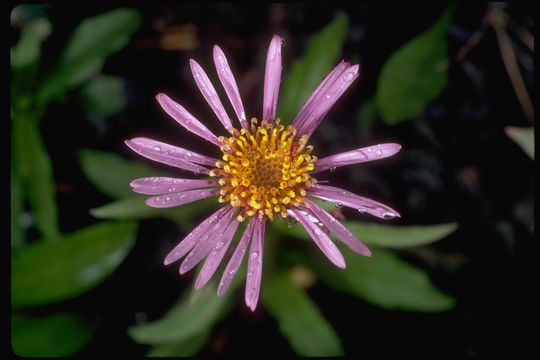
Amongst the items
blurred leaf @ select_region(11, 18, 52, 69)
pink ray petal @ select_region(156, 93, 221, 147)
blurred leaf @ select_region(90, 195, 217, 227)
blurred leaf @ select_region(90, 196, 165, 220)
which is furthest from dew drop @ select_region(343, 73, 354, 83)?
blurred leaf @ select_region(11, 18, 52, 69)

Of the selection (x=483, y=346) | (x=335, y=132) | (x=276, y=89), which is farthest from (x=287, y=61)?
(x=483, y=346)

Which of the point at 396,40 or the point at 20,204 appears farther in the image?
the point at 396,40

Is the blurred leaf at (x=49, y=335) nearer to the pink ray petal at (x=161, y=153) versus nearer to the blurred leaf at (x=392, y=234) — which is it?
the pink ray petal at (x=161, y=153)

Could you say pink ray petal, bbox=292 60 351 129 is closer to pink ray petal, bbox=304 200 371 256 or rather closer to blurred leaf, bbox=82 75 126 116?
pink ray petal, bbox=304 200 371 256

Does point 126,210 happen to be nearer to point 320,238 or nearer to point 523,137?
point 320,238

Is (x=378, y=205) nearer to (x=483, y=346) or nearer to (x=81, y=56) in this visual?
(x=483, y=346)

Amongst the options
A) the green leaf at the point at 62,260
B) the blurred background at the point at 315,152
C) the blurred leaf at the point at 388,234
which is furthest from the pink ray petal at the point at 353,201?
the green leaf at the point at 62,260
